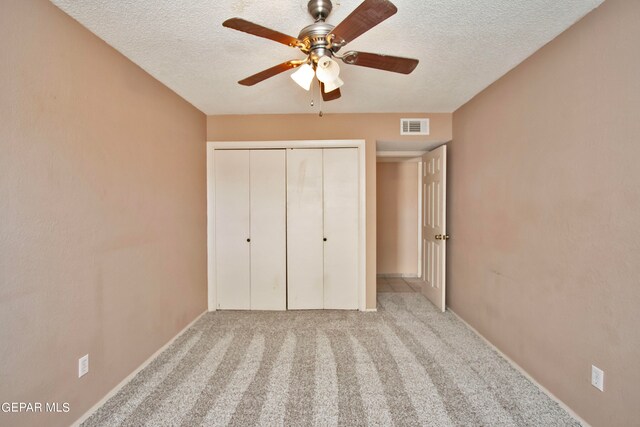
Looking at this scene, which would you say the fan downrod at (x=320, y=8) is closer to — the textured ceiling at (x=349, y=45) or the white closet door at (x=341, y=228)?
the textured ceiling at (x=349, y=45)

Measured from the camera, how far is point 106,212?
1.75 metres

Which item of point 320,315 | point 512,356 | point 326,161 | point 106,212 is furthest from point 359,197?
point 106,212

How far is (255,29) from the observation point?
1.15 m

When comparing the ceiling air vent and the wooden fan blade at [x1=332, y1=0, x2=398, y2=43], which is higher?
the ceiling air vent

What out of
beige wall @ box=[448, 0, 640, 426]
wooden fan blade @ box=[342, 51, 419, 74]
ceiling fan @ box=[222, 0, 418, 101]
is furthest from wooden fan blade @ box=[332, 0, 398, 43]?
beige wall @ box=[448, 0, 640, 426]

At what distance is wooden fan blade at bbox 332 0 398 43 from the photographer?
3.22 feet

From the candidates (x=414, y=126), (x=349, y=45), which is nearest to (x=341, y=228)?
(x=414, y=126)

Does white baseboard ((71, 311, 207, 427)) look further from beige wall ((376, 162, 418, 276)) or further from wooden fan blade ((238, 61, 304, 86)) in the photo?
beige wall ((376, 162, 418, 276))

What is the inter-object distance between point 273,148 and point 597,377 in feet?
10.4

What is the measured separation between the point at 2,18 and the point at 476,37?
8.23ft

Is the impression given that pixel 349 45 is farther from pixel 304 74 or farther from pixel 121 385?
pixel 121 385

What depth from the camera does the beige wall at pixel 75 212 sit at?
1234mm

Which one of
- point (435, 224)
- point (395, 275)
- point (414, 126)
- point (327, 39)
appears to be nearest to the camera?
point (327, 39)

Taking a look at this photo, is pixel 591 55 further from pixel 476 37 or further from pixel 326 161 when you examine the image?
pixel 326 161
